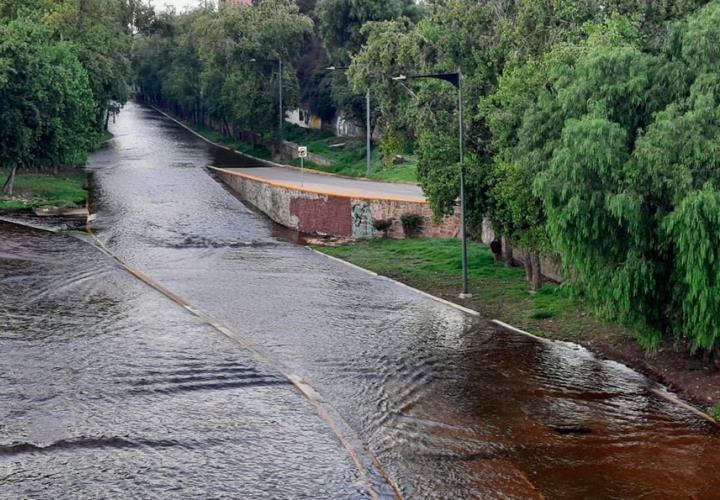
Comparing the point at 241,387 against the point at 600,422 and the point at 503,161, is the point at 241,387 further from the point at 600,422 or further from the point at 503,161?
the point at 503,161

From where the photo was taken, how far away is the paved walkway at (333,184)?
1692 inches

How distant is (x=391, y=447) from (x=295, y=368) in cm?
560

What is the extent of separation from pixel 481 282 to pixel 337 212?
38.7ft

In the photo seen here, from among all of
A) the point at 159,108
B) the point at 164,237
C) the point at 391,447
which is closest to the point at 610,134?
the point at 391,447

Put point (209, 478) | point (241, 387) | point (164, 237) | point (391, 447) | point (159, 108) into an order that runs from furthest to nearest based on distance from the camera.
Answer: point (159, 108), point (164, 237), point (241, 387), point (391, 447), point (209, 478)

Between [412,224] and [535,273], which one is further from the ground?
[412,224]

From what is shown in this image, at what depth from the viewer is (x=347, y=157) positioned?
60.6m

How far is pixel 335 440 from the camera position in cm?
1859

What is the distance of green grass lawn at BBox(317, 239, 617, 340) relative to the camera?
27172 millimetres

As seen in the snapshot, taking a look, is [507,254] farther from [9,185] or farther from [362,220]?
[9,185]

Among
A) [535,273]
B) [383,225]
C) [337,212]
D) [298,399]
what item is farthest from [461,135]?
[337,212]

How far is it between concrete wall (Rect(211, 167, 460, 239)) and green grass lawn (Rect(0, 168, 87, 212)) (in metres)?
10.3

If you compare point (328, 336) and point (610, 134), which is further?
point (328, 336)

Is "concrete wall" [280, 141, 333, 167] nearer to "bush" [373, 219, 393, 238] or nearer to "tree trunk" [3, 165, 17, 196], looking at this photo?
"tree trunk" [3, 165, 17, 196]
